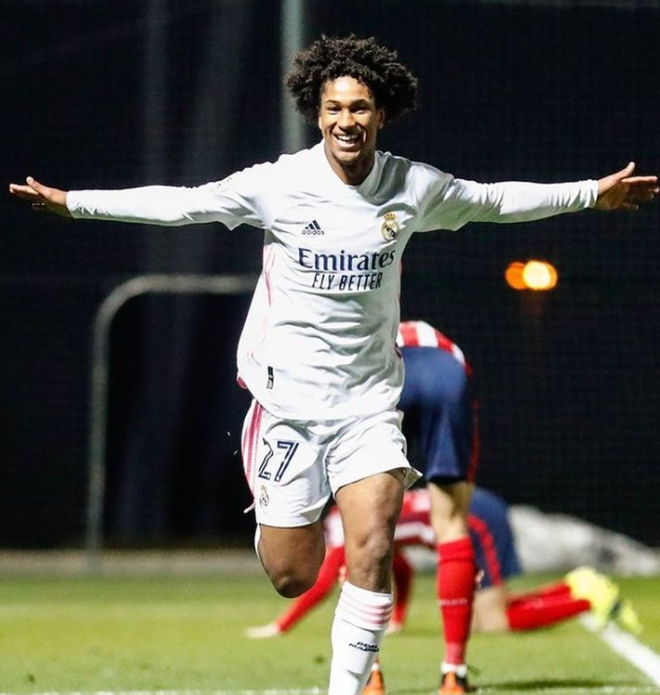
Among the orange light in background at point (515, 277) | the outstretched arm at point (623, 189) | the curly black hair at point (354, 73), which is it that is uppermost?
the curly black hair at point (354, 73)

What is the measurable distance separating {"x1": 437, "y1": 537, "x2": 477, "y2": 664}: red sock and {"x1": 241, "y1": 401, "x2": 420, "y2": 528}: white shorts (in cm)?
122

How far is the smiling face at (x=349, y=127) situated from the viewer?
5.79 meters

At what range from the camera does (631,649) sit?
858 cm

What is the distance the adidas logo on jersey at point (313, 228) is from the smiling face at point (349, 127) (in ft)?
0.55

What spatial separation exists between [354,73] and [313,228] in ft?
1.70

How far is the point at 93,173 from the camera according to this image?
1516 centimetres

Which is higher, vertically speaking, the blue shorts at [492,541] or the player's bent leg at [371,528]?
the player's bent leg at [371,528]

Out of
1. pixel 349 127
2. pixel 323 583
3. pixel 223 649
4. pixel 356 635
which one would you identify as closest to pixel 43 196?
pixel 349 127

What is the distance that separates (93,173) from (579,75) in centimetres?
391

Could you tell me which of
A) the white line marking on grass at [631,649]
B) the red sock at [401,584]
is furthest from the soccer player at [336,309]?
the red sock at [401,584]

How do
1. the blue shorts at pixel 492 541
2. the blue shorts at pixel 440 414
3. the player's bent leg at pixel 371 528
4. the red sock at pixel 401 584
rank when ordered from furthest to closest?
the red sock at pixel 401 584 < the blue shorts at pixel 492 541 < the blue shorts at pixel 440 414 < the player's bent leg at pixel 371 528

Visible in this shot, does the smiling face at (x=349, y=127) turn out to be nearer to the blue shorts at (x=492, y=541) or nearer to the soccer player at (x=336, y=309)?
the soccer player at (x=336, y=309)

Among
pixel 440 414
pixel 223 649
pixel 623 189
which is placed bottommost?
pixel 223 649

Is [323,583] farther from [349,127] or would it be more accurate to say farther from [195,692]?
[349,127]
